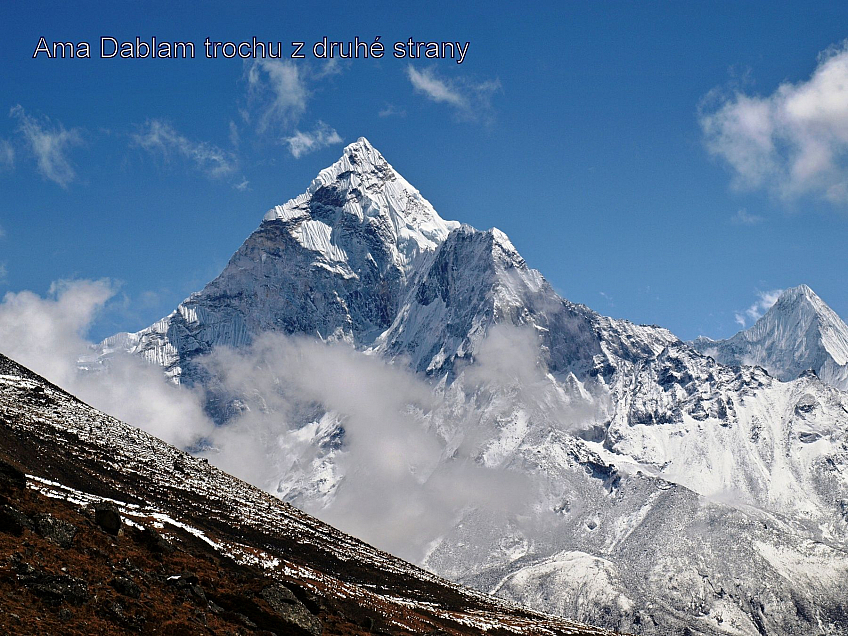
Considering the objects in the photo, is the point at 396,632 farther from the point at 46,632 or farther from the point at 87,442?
the point at 87,442

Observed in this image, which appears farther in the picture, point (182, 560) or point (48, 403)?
point (48, 403)

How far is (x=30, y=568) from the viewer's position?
4566 cm

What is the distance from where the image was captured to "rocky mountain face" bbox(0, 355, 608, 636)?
1832 inches

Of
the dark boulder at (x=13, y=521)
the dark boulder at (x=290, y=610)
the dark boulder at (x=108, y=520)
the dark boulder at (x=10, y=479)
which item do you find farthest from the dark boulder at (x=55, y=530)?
the dark boulder at (x=290, y=610)

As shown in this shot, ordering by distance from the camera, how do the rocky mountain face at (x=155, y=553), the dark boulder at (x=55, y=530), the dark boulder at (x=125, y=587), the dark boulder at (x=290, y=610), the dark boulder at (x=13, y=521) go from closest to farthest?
the rocky mountain face at (x=155, y=553), the dark boulder at (x=125, y=587), the dark boulder at (x=13, y=521), the dark boulder at (x=55, y=530), the dark boulder at (x=290, y=610)

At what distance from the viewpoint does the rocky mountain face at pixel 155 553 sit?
153 feet

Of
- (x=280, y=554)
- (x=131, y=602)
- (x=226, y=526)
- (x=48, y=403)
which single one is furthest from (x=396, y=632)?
(x=48, y=403)

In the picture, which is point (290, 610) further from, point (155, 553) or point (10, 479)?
point (10, 479)

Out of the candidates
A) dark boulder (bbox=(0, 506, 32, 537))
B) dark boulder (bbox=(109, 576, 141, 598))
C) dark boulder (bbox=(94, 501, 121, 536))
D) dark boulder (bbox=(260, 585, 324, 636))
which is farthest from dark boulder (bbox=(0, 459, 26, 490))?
dark boulder (bbox=(260, 585, 324, 636))

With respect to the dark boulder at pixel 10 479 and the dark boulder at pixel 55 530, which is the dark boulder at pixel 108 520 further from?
the dark boulder at pixel 10 479

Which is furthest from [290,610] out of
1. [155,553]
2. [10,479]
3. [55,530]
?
[10,479]

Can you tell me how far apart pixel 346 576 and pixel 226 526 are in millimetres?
17757

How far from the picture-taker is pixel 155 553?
57188mm

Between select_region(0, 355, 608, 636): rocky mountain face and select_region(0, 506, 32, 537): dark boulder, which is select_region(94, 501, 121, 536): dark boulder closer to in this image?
select_region(0, 355, 608, 636): rocky mountain face
